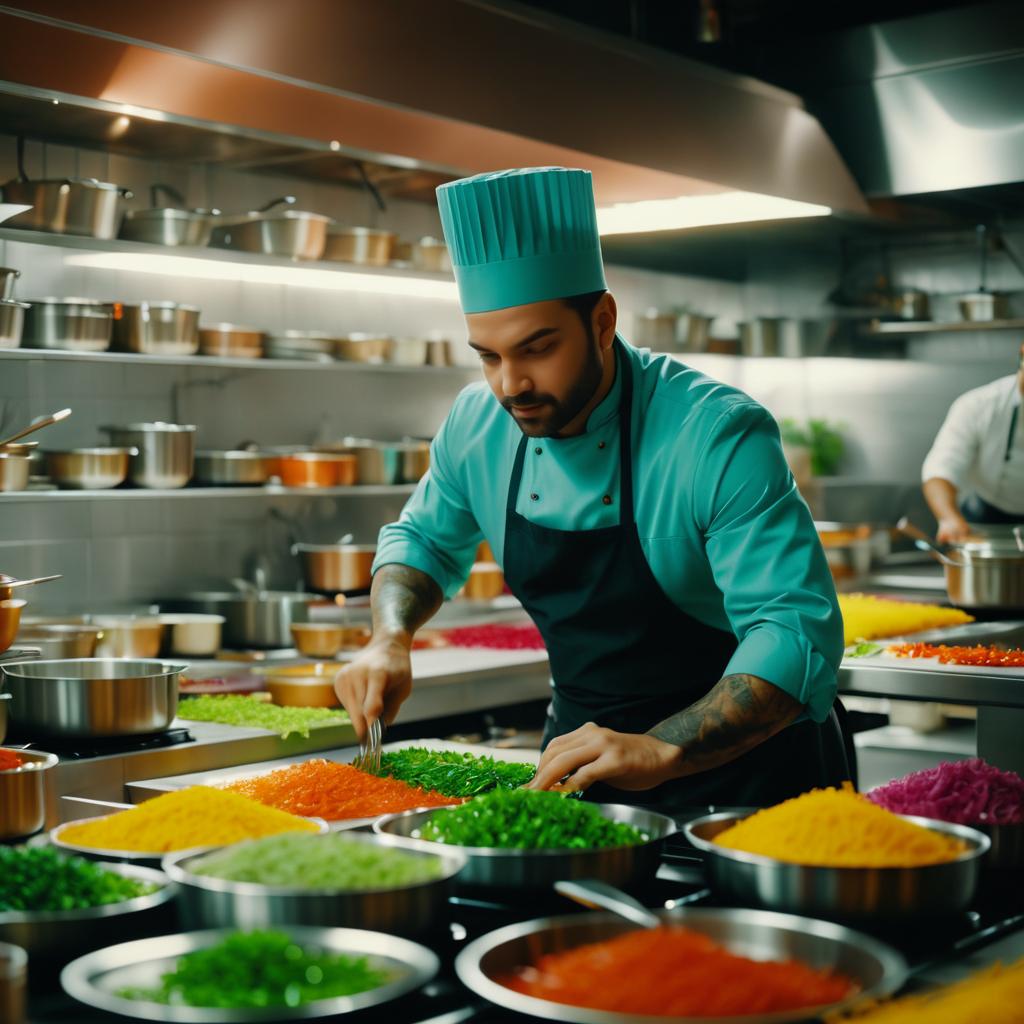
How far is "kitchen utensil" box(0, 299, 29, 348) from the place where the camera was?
364cm

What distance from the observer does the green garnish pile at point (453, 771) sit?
6.86 ft

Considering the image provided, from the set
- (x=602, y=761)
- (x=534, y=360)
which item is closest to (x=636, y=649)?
(x=534, y=360)

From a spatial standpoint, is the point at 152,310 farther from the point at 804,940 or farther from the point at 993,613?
the point at 804,940

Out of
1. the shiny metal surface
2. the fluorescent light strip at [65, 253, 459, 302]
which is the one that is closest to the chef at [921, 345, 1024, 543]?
the fluorescent light strip at [65, 253, 459, 302]

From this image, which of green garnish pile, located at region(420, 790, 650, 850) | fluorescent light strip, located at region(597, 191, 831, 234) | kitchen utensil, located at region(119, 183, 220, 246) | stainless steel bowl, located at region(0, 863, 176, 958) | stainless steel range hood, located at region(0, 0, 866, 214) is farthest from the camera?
fluorescent light strip, located at region(597, 191, 831, 234)

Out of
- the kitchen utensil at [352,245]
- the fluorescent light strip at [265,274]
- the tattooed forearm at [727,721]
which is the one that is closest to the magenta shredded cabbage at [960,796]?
the tattooed forearm at [727,721]

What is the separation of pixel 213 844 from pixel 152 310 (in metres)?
2.74

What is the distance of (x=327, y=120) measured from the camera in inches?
149

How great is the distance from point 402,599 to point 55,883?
116cm

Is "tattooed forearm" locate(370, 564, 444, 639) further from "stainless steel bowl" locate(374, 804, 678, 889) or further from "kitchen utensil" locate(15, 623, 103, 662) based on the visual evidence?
"kitchen utensil" locate(15, 623, 103, 662)

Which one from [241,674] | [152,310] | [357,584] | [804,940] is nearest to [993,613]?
[357,584]

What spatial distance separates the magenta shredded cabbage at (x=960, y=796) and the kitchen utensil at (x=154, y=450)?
105 inches

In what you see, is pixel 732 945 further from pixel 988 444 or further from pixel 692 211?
pixel 988 444

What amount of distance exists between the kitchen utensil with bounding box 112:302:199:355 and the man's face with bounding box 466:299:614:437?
2.08 metres
